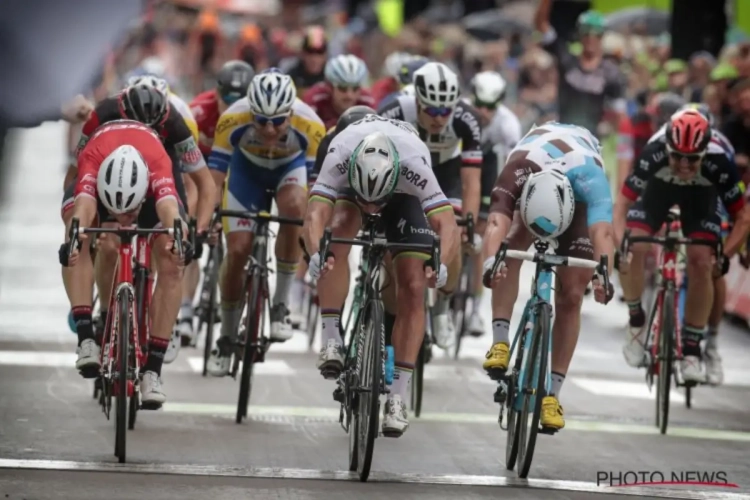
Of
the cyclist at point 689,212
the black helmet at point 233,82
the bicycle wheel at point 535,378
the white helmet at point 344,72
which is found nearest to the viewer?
the bicycle wheel at point 535,378

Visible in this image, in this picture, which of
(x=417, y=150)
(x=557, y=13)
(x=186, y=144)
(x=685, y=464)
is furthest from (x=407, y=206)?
(x=557, y=13)

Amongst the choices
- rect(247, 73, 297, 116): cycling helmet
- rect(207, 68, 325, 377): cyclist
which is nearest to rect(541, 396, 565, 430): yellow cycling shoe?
rect(207, 68, 325, 377): cyclist

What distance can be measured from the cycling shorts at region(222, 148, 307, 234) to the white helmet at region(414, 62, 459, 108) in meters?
1.08

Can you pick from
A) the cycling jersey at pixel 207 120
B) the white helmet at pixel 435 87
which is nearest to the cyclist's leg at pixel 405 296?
the white helmet at pixel 435 87

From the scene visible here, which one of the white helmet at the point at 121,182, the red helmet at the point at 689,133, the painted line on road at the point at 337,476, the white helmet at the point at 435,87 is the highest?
the white helmet at the point at 435,87

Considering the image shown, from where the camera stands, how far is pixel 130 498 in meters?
8.30

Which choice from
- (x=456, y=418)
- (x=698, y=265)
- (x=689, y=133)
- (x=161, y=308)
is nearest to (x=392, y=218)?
(x=161, y=308)

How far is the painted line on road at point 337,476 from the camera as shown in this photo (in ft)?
30.1

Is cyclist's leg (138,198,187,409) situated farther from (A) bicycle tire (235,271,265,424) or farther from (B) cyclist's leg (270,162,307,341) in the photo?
(B) cyclist's leg (270,162,307,341)

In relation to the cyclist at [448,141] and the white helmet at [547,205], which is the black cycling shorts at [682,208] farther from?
the white helmet at [547,205]

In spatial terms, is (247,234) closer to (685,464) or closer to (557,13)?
(685,464)

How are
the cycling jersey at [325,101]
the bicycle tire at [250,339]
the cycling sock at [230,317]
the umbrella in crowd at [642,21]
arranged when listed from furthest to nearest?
the umbrella in crowd at [642,21] → the cycling jersey at [325,101] → the cycling sock at [230,317] → the bicycle tire at [250,339]

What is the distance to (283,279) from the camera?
12273 millimetres

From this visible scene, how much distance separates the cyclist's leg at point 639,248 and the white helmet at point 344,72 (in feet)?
9.45
